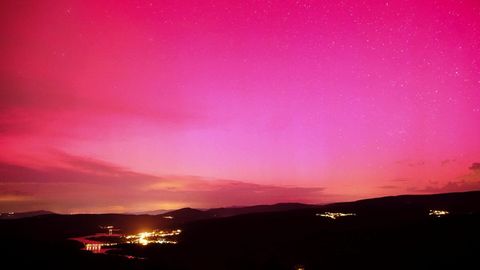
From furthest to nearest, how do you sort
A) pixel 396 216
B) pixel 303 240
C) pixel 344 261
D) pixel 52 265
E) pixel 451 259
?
pixel 396 216 → pixel 303 240 → pixel 52 265 → pixel 344 261 → pixel 451 259

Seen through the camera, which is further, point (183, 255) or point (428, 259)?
point (183, 255)

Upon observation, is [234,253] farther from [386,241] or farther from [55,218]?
[55,218]

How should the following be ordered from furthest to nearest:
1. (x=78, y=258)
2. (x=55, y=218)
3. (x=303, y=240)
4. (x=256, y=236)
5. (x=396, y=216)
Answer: (x=55, y=218) → (x=396, y=216) → (x=256, y=236) → (x=303, y=240) → (x=78, y=258)

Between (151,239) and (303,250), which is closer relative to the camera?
(303,250)

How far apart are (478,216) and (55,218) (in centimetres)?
13486

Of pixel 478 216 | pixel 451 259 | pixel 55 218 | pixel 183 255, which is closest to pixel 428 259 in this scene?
pixel 451 259

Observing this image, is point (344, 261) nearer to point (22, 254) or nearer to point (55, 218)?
point (22, 254)

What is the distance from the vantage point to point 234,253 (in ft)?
178

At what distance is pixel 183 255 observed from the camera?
55094mm

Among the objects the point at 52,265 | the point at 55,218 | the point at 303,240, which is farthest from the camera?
the point at 55,218

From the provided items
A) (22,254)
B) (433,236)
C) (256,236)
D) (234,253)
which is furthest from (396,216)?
(22,254)

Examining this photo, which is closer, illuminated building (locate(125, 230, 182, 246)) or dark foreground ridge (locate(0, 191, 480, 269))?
dark foreground ridge (locate(0, 191, 480, 269))

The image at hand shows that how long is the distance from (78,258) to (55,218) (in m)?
105

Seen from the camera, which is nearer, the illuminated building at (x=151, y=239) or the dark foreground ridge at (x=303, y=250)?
the dark foreground ridge at (x=303, y=250)
